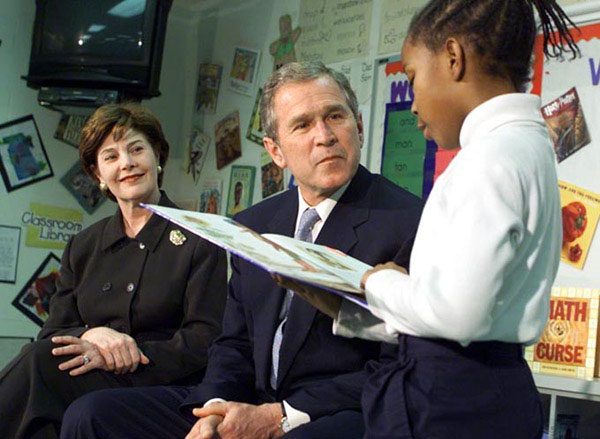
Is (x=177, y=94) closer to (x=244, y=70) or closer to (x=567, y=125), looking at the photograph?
(x=244, y=70)

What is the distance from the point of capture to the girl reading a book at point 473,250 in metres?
0.98

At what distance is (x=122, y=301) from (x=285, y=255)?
113 cm

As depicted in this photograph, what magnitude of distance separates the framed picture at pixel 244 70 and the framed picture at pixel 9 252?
1.26 metres

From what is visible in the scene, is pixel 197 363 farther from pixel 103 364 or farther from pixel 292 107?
pixel 292 107

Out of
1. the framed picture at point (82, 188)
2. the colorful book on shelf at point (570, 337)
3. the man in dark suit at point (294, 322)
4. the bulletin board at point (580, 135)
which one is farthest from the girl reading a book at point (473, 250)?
the framed picture at point (82, 188)

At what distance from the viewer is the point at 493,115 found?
1088 mm

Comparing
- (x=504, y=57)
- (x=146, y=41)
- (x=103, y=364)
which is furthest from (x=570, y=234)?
(x=146, y=41)

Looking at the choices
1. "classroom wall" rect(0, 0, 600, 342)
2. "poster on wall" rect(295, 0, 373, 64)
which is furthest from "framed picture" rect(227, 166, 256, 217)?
"poster on wall" rect(295, 0, 373, 64)

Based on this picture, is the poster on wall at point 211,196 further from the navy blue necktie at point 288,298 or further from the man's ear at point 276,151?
the navy blue necktie at point 288,298

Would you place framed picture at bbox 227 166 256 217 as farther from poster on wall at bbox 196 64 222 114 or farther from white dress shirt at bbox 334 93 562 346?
white dress shirt at bbox 334 93 562 346

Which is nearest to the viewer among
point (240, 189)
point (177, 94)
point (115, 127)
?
point (115, 127)

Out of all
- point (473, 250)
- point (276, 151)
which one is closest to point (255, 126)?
point (276, 151)

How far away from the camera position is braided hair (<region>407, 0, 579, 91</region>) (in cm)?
110

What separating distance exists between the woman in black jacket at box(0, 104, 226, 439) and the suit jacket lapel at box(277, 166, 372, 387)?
0.49 m
